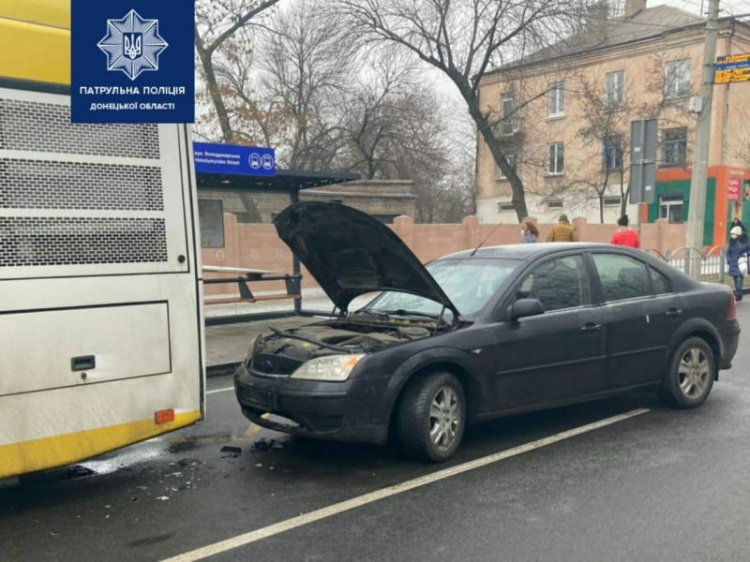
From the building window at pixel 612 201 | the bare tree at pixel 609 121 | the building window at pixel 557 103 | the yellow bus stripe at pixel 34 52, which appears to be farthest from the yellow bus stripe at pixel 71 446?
the building window at pixel 557 103

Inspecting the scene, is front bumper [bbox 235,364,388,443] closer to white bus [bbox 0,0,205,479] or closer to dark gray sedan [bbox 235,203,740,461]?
dark gray sedan [bbox 235,203,740,461]

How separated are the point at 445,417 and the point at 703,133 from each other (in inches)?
538

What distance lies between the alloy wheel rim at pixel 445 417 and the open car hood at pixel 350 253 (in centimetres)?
63

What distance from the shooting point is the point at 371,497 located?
174 inches

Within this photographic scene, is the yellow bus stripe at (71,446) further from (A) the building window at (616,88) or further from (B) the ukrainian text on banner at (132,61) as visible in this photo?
(A) the building window at (616,88)

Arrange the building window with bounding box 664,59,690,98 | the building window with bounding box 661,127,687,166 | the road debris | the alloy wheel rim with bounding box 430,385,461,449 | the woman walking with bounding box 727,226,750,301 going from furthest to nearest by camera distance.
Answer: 1. the building window with bounding box 661,127,687,166
2. the building window with bounding box 664,59,690,98
3. the woman walking with bounding box 727,226,750,301
4. the road debris
5. the alloy wheel rim with bounding box 430,385,461,449

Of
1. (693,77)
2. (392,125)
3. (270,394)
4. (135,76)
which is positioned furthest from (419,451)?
(693,77)

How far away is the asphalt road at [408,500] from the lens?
374 centimetres

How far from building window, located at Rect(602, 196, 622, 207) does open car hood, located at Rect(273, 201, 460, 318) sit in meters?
33.9

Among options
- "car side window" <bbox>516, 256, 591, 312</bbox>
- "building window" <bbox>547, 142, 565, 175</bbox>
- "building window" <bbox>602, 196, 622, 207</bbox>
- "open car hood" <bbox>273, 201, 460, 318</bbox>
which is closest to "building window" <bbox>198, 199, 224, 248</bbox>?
"open car hood" <bbox>273, 201, 460, 318</bbox>

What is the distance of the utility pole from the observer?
15.8 m

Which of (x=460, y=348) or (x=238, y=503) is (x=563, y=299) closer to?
(x=460, y=348)

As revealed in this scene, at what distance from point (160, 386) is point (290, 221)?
1.74 m

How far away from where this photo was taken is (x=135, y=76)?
5.12m
